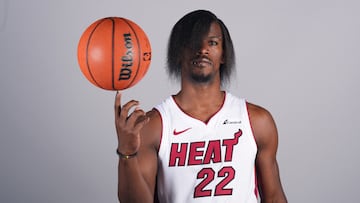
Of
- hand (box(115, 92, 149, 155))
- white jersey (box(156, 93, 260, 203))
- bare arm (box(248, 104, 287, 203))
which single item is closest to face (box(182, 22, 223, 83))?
white jersey (box(156, 93, 260, 203))

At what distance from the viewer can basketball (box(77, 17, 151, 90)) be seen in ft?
8.22

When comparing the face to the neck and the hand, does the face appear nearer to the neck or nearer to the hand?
the neck

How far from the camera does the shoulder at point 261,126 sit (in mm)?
2867

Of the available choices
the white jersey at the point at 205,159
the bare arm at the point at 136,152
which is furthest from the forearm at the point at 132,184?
the white jersey at the point at 205,159

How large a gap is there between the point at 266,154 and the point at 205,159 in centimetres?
29

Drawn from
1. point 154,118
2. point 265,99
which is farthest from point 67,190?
point 154,118

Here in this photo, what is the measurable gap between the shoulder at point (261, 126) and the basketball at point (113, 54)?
60 cm

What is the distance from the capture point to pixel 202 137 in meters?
2.80

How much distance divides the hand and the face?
1.35 feet

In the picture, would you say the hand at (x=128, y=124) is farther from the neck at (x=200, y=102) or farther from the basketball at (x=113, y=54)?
the neck at (x=200, y=102)

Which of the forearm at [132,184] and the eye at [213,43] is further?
the eye at [213,43]

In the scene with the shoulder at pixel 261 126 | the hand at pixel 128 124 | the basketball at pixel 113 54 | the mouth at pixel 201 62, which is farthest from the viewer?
the shoulder at pixel 261 126

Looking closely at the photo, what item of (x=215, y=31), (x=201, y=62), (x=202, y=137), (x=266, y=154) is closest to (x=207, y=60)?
(x=201, y=62)

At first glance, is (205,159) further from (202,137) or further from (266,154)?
(266,154)
